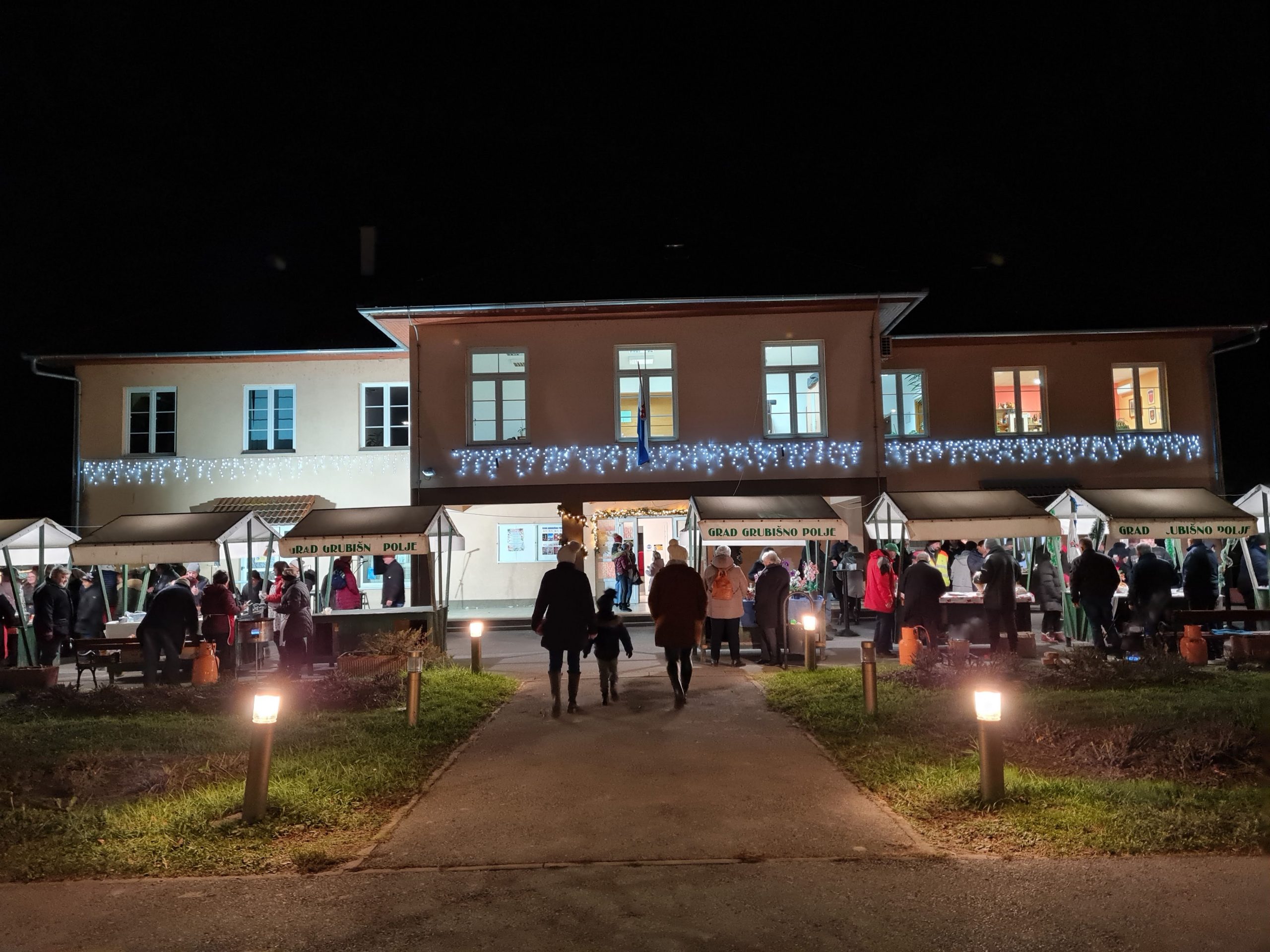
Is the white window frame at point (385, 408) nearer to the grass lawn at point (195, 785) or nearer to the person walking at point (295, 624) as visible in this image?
the person walking at point (295, 624)

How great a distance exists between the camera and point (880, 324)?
2072 cm

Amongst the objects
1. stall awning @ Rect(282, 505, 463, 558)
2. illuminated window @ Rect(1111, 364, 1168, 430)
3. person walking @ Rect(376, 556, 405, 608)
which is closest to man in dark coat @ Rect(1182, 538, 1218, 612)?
illuminated window @ Rect(1111, 364, 1168, 430)

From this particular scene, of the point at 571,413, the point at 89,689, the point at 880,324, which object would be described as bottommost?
the point at 89,689

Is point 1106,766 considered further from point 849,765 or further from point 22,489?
point 22,489

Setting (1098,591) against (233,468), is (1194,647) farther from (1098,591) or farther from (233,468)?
(233,468)

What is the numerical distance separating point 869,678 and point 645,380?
1171 cm

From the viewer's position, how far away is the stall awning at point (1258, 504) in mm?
14844

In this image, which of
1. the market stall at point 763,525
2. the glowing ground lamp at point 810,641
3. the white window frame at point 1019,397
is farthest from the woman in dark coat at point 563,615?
the white window frame at point 1019,397

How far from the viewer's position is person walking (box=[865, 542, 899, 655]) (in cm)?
1515

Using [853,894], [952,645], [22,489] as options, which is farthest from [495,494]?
[22,489]

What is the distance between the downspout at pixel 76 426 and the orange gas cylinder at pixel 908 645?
747 inches

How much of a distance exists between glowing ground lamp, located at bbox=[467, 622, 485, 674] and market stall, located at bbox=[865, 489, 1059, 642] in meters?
6.07

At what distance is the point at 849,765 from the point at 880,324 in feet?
48.1

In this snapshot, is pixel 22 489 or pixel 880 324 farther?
pixel 22 489
